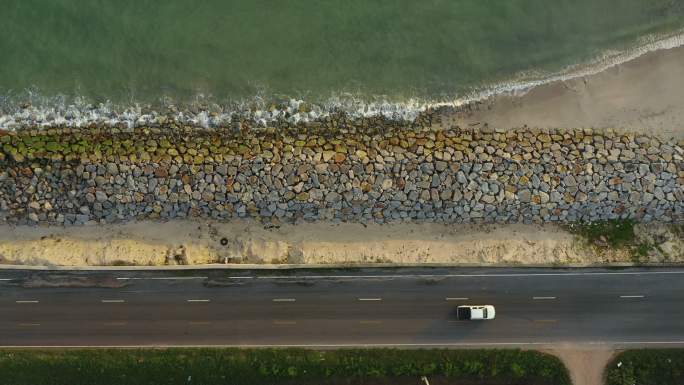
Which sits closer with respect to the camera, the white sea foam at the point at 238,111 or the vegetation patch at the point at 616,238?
the white sea foam at the point at 238,111

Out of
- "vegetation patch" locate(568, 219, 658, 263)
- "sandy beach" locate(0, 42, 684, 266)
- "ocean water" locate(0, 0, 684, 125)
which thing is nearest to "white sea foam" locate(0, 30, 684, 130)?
"ocean water" locate(0, 0, 684, 125)

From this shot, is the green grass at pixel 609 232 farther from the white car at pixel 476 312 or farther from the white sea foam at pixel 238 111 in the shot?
the white sea foam at pixel 238 111

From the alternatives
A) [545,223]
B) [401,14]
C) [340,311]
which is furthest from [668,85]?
[340,311]

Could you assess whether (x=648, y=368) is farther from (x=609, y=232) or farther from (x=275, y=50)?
(x=275, y=50)

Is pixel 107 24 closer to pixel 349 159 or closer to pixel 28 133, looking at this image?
pixel 28 133

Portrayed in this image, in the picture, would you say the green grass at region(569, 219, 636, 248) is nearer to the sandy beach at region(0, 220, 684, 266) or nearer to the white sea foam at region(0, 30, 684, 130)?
the sandy beach at region(0, 220, 684, 266)

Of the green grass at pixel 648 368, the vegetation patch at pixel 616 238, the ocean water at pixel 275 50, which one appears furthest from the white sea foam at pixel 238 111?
the green grass at pixel 648 368

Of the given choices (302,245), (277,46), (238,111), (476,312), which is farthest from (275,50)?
(476,312)
